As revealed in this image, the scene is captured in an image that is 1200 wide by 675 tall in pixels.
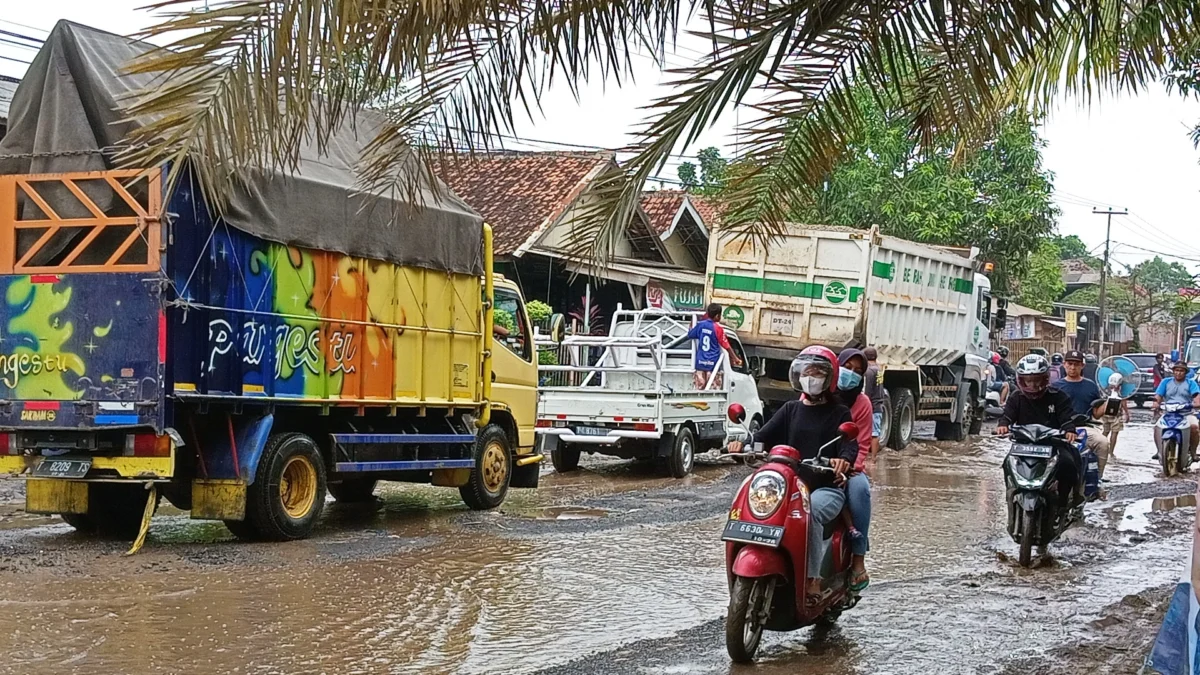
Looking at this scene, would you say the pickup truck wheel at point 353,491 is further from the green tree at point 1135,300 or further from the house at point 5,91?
the green tree at point 1135,300

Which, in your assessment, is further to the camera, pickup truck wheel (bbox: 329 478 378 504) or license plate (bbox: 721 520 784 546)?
pickup truck wheel (bbox: 329 478 378 504)

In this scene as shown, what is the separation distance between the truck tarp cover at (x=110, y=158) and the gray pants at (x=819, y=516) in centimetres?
285

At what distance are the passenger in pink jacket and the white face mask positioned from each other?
25 cm

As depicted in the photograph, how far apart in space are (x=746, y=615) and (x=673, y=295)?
19484 millimetres

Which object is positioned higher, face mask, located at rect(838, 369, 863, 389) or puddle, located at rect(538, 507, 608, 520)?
face mask, located at rect(838, 369, 863, 389)

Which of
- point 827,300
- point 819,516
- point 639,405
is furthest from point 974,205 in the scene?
point 819,516

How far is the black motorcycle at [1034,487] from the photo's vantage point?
9.31m

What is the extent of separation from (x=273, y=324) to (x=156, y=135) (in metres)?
4.81

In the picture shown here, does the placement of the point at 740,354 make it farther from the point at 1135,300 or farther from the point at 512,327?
the point at 1135,300

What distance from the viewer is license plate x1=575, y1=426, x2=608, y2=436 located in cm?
1520

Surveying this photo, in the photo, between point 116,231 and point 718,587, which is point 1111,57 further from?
point 116,231

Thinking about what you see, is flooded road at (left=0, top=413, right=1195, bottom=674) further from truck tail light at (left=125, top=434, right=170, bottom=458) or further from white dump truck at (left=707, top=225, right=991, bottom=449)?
white dump truck at (left=707, top=225, right=991, bottom=449)

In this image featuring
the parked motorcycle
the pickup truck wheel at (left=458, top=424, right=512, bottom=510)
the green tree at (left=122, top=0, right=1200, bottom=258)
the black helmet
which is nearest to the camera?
the green tree at (left=122, top=0, right=1200, bottom=258)

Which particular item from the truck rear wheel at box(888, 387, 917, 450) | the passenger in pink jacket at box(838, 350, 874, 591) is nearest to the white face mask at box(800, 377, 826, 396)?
the passenger in pink jacket at box(838, 350, 874, 591)
